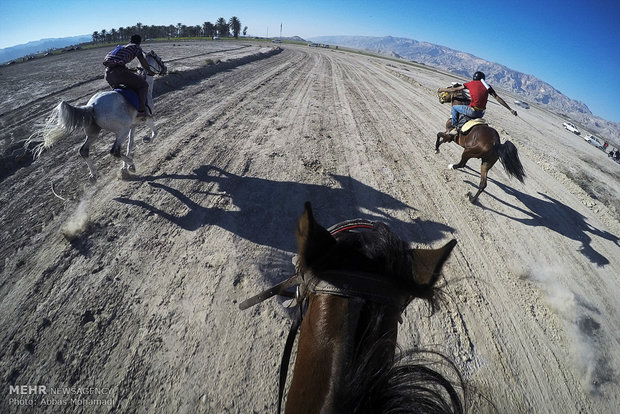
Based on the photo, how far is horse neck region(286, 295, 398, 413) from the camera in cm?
109

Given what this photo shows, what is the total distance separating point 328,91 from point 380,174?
895 centimetres

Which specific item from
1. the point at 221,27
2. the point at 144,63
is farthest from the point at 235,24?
the point at 144,63

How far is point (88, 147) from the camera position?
14.8 feet

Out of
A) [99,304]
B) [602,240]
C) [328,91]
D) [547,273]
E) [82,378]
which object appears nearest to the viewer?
[82,378]

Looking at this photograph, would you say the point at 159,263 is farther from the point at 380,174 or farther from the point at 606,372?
the point at 606,372

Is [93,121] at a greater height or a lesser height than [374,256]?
greater

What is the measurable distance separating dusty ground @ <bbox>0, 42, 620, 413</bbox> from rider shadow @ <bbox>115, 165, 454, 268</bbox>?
35mm

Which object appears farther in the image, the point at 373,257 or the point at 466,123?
the point at 466,123

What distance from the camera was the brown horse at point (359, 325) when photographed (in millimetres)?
1066

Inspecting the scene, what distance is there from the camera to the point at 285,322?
2.94 metres

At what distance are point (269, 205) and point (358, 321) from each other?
3.62m

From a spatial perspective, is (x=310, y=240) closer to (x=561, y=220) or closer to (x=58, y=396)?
(x=58, y=396)

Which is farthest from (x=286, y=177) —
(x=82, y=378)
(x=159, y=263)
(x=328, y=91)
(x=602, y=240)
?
(x=328, y=91)

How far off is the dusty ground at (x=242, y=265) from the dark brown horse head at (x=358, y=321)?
0.31 meters
